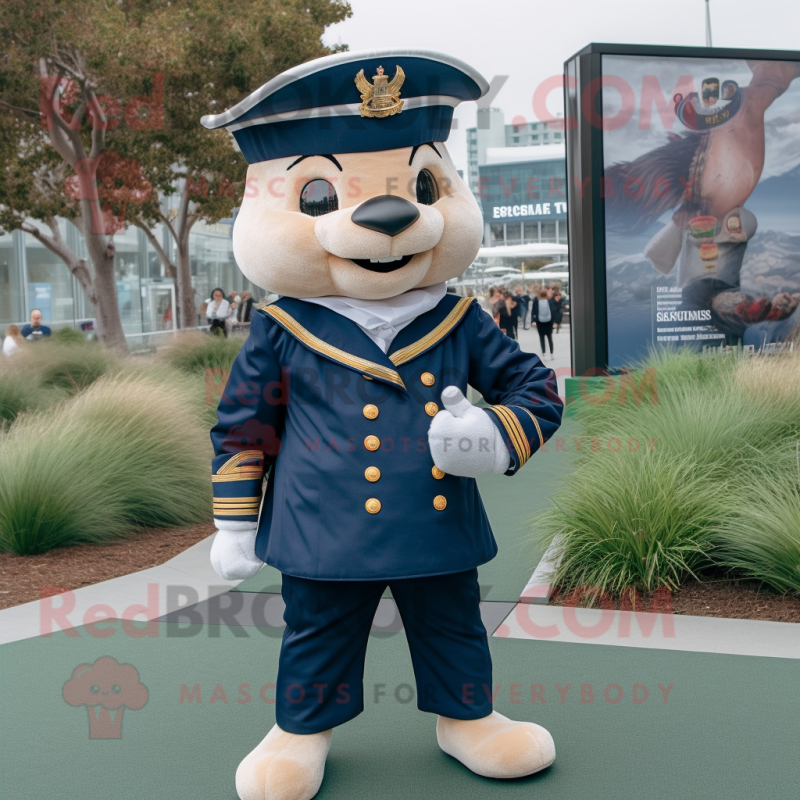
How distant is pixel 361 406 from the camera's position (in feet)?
8.55

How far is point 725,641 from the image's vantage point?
12.7ft

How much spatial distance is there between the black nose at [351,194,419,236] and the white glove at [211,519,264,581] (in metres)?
0.90

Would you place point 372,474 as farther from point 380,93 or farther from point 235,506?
point 380,93

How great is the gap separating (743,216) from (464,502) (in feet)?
26.7

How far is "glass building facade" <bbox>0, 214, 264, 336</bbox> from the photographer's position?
1147 inches

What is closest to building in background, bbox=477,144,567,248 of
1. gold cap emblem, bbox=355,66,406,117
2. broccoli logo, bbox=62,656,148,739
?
broccoli logo, bbox=62,656,148,739

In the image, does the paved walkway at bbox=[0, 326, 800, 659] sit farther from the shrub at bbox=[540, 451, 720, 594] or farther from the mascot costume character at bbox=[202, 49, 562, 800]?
the mascot costume character at bbox=[202, 49, 562, 800]

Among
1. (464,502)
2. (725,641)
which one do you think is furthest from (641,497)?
(464,502)

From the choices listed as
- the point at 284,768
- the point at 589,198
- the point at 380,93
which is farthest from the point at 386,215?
the point at 589,198

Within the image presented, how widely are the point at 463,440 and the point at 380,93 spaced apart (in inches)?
38.1

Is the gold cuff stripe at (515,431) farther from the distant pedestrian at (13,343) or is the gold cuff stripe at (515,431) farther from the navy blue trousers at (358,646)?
the distant pedestrian at (13,343)

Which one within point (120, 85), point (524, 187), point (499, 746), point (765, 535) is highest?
point (524, 187)

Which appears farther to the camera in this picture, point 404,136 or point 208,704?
point 208,704

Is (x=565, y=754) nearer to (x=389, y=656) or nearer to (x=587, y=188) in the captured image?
(x=389, y=656)
